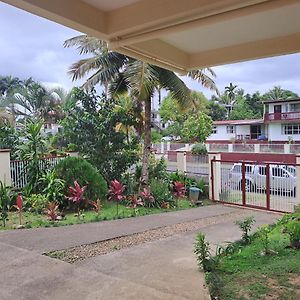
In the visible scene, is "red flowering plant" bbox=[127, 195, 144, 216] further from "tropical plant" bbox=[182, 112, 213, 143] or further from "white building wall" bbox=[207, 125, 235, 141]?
"white building wall" bbox=[207, 125, 235, 141]

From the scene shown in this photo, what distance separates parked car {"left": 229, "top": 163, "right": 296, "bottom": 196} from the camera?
31.3 feet

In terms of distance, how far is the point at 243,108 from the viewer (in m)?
42.0

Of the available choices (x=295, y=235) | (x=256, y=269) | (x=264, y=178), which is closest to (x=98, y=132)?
(x=264, y=178)

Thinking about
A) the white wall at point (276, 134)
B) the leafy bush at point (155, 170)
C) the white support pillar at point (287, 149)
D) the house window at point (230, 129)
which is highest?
the house window at point (230, 129)

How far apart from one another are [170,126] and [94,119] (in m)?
21.1

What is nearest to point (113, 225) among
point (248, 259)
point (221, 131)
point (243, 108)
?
point (248, 259)

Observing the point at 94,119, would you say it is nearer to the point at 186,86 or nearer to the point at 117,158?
the point at 117,158

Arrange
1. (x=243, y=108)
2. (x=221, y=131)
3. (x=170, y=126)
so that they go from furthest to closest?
(x=243, y=108) → (x=221, y=131) → (x=170, y=126)

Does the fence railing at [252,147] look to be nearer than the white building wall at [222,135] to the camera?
Yes

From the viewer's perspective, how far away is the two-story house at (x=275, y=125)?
2838 cm

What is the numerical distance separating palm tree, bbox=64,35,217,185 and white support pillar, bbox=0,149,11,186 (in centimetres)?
340

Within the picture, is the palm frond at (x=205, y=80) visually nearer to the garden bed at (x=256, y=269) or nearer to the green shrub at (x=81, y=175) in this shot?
the green shrub at (x=81, y=175)

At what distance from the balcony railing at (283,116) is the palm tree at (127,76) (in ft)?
62.6

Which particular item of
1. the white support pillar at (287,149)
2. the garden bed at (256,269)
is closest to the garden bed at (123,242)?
the garden bed at (256,269)
